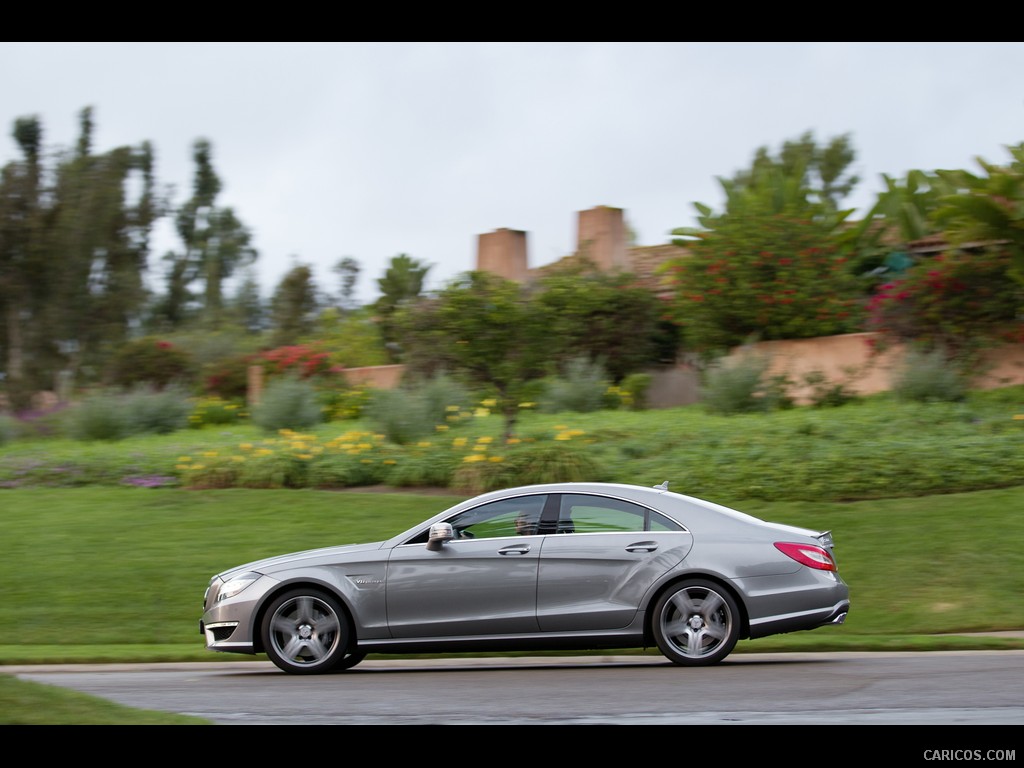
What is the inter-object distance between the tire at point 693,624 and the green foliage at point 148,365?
83.3 feet

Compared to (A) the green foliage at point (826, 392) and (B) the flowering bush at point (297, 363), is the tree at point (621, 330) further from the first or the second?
(B) the flowering bush at point (297, 363)

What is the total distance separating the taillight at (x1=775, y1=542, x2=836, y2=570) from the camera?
30.5 ft

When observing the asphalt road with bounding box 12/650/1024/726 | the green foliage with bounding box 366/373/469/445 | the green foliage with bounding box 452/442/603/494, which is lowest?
the asphalt road with bounding box 12/650/1024/726

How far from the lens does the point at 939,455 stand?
1645cm

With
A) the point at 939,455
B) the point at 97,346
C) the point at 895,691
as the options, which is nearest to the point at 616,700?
the point at 895,691

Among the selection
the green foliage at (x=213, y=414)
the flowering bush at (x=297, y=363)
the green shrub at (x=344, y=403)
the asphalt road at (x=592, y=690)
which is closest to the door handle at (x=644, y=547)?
the asphalt road at (x=592, y=690)

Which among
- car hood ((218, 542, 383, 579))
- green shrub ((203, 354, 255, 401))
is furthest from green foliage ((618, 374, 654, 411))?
car hood ((218, 542, 383, 579))

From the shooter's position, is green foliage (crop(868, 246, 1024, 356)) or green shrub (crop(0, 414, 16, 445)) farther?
green shrub (crop(0, 414, 16, 445))

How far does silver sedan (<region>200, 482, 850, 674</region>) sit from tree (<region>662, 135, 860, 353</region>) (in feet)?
55.1

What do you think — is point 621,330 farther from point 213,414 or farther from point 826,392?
point 213,414

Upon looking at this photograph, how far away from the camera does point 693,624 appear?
9.30 meters

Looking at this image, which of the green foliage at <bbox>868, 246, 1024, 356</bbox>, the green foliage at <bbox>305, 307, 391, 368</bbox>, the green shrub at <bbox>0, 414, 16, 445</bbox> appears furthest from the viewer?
the green foliage at <bbox>305, 307, 391, 368</bbox>

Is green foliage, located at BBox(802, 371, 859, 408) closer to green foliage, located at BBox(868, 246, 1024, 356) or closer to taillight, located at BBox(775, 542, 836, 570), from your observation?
green foliage, located at BBox(868, 246, 1024, 356)
